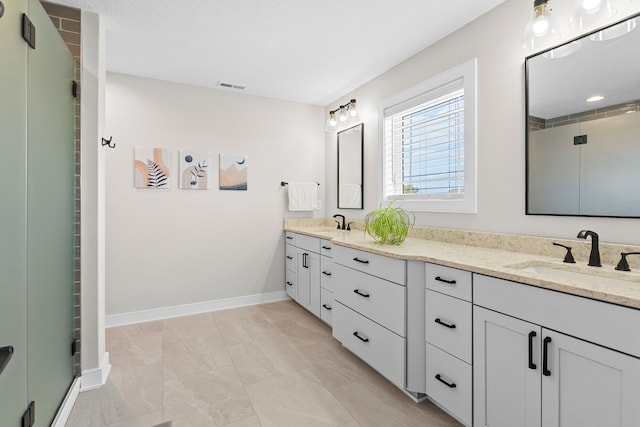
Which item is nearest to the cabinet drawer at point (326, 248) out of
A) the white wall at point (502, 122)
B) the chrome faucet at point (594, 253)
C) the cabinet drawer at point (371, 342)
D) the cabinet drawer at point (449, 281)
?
the cabinet drawer at point (371, 342)

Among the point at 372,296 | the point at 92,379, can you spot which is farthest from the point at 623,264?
the point at 92,379

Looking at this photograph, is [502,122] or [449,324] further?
[502,122]

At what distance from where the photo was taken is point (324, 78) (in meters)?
3.20

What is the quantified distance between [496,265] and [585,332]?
435 mm

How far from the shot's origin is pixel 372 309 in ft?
6.88

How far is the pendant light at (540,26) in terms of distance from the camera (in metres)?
1.52

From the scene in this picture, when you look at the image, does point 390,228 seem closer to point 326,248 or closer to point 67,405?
point 326,248

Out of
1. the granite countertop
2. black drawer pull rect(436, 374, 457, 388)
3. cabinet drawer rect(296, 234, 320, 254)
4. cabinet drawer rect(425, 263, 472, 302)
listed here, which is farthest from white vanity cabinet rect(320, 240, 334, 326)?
black drawer pull rect(436, 374, 457, 388)

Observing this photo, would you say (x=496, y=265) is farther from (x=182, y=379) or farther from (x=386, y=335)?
(x=182, y=379)

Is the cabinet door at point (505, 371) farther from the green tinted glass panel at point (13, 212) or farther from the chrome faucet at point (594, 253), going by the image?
the green tinted glass panel at point (13, 212)

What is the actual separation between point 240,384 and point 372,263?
1168 millimetres

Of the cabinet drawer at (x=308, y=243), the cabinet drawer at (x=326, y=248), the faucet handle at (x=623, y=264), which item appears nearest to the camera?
the faucet handle at (x=623, y=264)

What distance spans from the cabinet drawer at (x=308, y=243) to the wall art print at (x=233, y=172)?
0.88 meters

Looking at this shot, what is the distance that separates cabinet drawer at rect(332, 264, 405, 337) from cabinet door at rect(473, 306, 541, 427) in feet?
1.53
